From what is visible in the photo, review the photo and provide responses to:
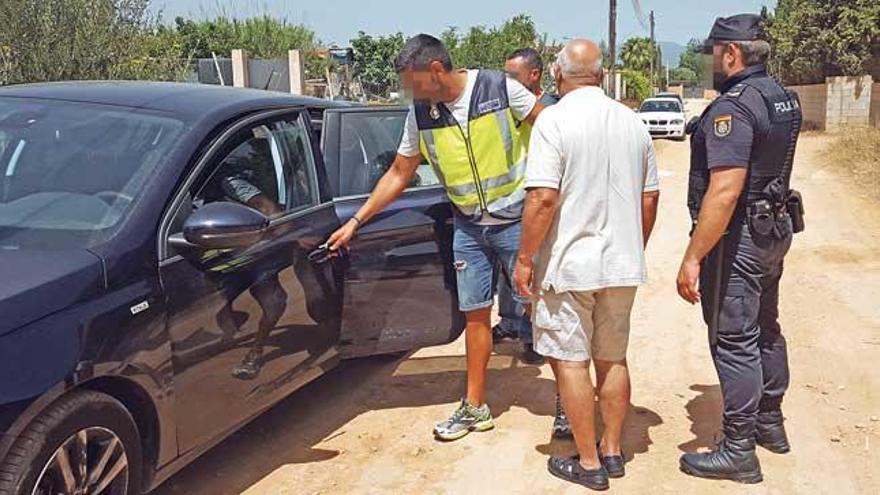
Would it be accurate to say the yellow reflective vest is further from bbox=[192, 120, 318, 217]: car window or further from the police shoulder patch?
the police shoulder patch

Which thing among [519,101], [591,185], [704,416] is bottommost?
[704,416]

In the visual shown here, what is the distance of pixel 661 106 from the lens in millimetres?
28438

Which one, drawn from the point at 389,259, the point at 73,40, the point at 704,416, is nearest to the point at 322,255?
the point at 389,259

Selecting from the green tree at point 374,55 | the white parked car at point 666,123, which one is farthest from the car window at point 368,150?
the green tree at point 374,55

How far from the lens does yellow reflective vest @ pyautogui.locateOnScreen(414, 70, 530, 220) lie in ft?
13.0

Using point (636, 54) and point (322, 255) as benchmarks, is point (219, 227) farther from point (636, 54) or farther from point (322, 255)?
point (636, 54)

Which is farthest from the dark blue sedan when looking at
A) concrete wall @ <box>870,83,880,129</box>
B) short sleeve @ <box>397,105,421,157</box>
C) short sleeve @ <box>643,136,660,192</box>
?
concrete wall @ <box>870,83,880,129</box>

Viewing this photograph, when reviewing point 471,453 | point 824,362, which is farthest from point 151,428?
point 824,362

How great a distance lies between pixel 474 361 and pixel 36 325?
222cm

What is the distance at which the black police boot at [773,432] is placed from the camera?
4012mm

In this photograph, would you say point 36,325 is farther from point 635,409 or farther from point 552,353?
point 635,409

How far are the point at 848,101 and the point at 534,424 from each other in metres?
26.6

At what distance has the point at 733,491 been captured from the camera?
3.64 m

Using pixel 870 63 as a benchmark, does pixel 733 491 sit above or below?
below
